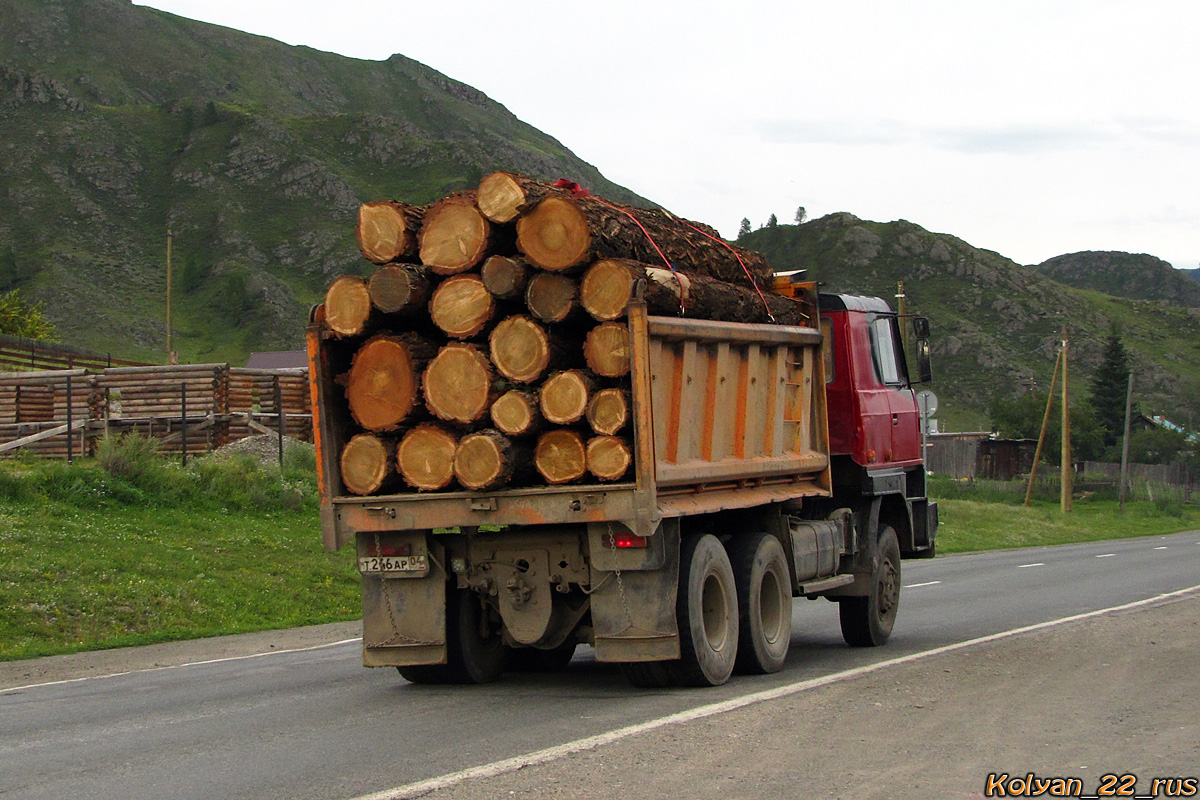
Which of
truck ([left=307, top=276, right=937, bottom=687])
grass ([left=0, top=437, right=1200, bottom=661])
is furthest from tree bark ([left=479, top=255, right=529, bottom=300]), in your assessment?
grass ([left=0, top=437, right=1200, bottom=661])

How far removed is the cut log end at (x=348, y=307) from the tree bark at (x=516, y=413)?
47.0 inches

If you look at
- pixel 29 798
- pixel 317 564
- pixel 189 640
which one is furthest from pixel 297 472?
pixel 29 798

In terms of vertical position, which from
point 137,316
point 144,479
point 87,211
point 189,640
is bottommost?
point 189,640

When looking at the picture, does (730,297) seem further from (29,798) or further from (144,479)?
(144,479)

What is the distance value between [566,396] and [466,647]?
2256 mm

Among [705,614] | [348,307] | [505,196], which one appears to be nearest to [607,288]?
[505,196]

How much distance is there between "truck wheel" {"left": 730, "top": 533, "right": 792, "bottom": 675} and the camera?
9.98 m

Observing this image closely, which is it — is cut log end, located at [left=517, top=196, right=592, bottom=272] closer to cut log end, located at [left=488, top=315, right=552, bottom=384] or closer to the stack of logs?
the stack of logs

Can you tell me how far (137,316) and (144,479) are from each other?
90.2 meters

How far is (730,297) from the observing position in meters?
10.2

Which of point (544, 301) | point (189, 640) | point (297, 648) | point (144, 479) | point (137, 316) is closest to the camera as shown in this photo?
point (544, 301)

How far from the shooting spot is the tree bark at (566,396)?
8672 mm

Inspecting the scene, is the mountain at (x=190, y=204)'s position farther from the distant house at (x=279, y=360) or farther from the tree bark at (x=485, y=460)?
the tree bark at (x=485, y=460)

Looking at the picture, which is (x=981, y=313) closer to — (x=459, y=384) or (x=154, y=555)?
(x=154, y=555)
